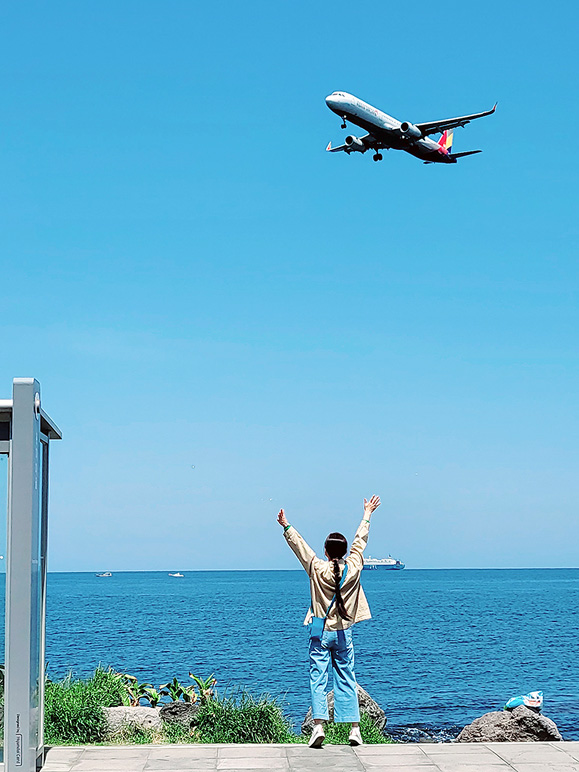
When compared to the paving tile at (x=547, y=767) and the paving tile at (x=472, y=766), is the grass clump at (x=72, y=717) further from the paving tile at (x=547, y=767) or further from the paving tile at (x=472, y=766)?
the paving tile at (x=547, y=767)

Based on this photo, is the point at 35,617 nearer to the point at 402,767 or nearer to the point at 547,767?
the point at 402,767

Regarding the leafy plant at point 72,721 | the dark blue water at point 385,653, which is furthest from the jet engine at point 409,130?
the leafy plant at point 72,721

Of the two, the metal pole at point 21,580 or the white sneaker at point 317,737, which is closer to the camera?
the metal pole at point 21,580

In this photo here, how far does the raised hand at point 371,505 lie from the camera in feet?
29.1

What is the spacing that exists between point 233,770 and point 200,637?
156 feet

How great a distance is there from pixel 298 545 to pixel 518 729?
14.8 ft

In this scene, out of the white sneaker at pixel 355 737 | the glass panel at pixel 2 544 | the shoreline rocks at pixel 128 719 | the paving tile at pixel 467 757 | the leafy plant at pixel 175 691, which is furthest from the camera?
the leafy plant at pixel 175 691

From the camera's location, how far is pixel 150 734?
9.27 meters

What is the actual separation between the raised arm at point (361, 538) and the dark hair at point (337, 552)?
11 centimetres

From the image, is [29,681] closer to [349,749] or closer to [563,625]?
[349,749]

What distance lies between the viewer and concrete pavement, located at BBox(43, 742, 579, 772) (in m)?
Answer: 7.59

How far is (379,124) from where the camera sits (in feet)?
82.1

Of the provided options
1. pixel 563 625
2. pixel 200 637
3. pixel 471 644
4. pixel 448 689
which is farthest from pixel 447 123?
pixel 563 625

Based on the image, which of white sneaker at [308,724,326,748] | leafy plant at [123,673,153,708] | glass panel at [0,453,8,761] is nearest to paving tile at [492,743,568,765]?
white sneaker at [308,724,326,748]
